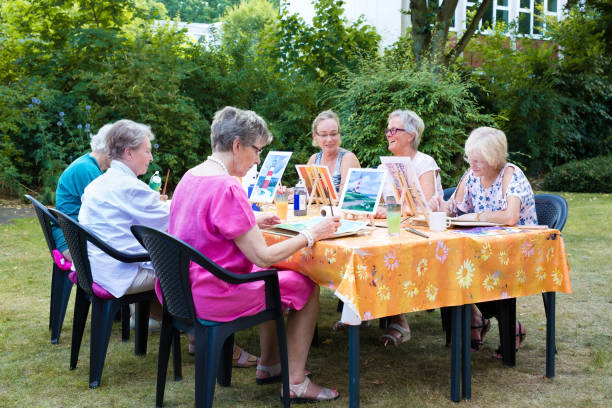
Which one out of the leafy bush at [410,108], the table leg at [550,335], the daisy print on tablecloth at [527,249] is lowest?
the table leg at [550,335]

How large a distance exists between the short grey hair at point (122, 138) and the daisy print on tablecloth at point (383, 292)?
170 centimetres

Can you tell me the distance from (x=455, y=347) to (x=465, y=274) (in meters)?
0.39

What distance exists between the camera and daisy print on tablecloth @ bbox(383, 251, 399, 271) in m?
2.72

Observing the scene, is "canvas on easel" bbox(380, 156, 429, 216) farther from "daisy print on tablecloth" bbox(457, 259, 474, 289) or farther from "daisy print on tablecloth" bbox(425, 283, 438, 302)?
"daisy print on tablecloth" bbox(425, 283, 438, 302)

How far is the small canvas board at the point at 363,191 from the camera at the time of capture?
3465 mm

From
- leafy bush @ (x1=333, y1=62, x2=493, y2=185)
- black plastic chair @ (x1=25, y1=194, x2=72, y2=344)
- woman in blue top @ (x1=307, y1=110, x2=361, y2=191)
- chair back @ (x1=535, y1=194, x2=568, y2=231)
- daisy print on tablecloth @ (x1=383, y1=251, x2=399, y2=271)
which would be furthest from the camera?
leafy bush @ (x1=333, y1=62, x2=493, y2=185)

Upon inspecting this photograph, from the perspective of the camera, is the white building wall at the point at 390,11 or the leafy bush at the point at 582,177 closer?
the leafy bush at the point at 582,177

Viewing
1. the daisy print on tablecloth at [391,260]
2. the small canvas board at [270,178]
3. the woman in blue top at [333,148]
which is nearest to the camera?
the daisy print on tablecloth at [391,260]

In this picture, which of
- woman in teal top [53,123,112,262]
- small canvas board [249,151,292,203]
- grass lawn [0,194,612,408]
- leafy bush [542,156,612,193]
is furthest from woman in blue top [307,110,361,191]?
leafy bush [542,156,612,193]

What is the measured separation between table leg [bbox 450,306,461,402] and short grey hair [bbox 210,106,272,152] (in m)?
1.28

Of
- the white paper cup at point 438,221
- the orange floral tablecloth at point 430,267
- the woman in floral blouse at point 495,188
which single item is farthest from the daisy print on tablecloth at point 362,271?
the woman in floral blouse at point 495,188

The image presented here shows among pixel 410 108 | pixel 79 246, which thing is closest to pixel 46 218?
pixel 79 246

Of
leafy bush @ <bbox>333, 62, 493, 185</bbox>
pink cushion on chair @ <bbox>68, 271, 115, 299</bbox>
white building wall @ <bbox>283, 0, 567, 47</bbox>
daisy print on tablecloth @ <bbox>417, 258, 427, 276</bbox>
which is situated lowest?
pink cushion on chair @ <bbox>68, 271, 115, 299</bbox>

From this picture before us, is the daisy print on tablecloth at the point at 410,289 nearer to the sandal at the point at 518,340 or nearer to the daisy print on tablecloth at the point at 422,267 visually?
the daisy print on tablecloth at the point at 422,267
